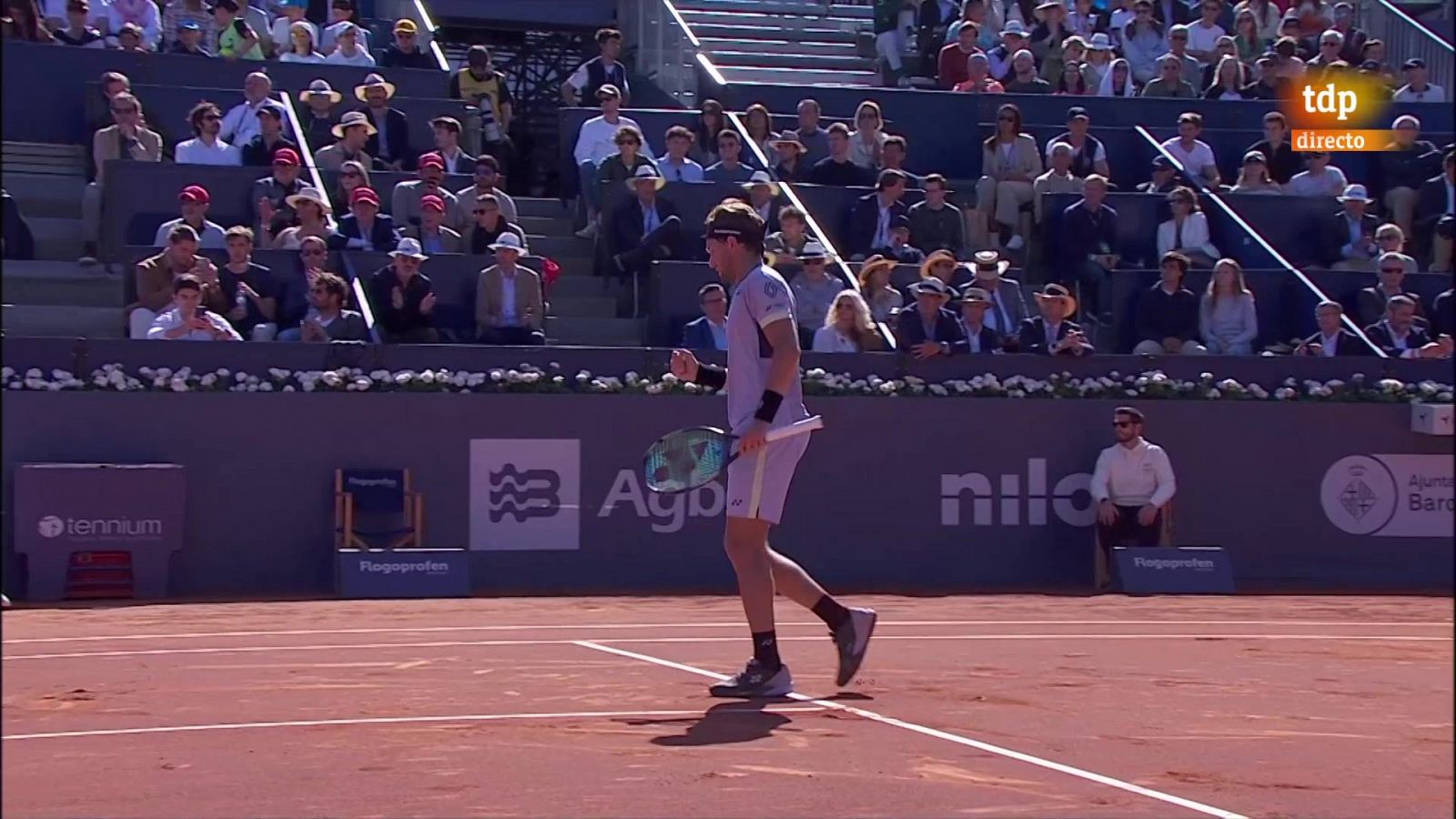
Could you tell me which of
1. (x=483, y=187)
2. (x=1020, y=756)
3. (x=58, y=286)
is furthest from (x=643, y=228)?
(x=1020, y=756)

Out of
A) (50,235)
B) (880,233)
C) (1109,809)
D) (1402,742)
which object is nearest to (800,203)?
(880,233)

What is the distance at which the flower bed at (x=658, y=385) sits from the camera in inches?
565

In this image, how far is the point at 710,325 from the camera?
15.9 m

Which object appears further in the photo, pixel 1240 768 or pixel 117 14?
pixel 117 14

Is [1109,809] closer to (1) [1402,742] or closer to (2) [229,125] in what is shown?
(1) [1402,742]

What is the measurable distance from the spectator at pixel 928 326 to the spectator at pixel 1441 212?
6061mm

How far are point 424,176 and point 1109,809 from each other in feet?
41.2

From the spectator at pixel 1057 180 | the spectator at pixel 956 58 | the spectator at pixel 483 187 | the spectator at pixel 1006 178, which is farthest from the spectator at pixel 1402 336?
→ the spectator at pixel 483 187

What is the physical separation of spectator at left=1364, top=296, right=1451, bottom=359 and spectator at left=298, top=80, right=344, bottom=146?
10.1 m

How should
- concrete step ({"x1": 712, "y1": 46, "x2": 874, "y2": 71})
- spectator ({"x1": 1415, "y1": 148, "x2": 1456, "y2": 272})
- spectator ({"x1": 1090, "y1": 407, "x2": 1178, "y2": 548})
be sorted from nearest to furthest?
spectator ({"x1": 1090, "y1": 407, "x2": 1178, "y2": 548})
spectator ({"x1": 1415, "y1": 148, "x2": 1456, "y2": 272})
concrete step ({"x1": 712, "y1": 46, "x2": 874, "y2": 71})

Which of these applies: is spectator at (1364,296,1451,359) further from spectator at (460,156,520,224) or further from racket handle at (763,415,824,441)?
racket handle at (763,415,824,441)

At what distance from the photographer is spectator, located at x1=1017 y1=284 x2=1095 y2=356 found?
53.8 ft

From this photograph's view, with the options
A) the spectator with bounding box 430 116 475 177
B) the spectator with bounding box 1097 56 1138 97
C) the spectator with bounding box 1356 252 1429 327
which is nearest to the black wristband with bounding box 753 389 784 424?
the spectator with bounding box 430 116 475 177

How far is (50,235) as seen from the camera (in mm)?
17312
